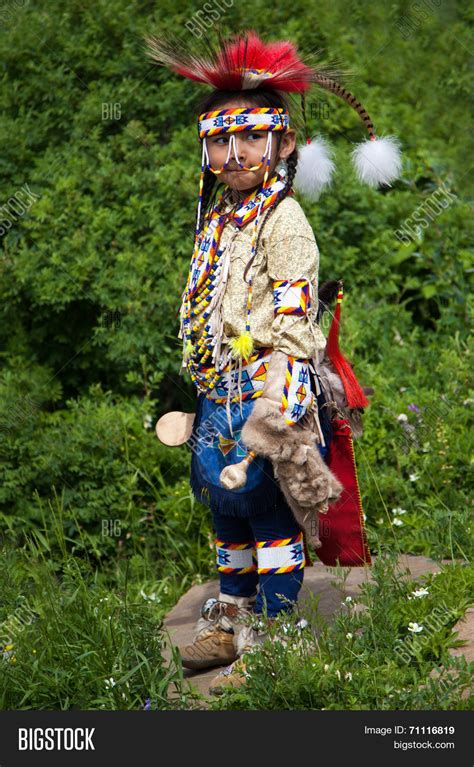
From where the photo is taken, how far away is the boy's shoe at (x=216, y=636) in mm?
3518

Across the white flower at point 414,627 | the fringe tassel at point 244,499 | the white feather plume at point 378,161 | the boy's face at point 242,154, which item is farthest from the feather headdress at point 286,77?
the white flower at point 414,627

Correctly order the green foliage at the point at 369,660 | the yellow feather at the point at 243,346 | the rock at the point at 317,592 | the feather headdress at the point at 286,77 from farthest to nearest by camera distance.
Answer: the rock at the point at 317,592, the feather headdress at the point at 286,77, the yellow feather at the point at 243,346, the green foliage at the point at 369,660

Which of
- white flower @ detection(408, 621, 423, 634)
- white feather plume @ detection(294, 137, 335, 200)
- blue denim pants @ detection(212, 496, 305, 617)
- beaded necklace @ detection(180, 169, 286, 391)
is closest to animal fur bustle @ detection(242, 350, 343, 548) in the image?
blue denim pants @ detection(212, 496, 305, 617)

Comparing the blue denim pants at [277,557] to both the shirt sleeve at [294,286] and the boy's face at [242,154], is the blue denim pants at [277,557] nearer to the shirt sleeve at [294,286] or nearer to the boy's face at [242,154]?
the shirt sleeve at [294,286]

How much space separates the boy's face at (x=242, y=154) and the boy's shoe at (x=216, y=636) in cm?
143

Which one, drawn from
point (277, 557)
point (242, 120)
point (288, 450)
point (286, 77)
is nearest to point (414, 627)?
point (277, 557)

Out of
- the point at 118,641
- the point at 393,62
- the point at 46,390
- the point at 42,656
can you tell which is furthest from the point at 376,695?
the point at 393,62

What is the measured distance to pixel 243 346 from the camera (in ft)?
10.5

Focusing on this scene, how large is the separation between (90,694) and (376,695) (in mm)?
850

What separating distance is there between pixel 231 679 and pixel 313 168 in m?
1.70

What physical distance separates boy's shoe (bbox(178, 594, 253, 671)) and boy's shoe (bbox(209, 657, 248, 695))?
17 centimetres

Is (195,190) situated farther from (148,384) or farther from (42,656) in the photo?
(42,656)

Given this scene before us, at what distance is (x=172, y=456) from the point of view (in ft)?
16.6

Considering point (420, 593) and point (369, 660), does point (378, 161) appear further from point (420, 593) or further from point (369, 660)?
point (369, 660)
